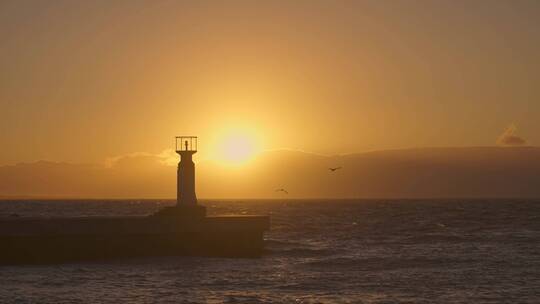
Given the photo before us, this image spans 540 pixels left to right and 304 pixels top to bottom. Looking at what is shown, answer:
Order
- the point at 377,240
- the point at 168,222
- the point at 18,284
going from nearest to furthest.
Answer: the point at 18,284
the point at 168,222
the point at 377,240

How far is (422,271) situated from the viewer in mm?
39625

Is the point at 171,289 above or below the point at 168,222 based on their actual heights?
below

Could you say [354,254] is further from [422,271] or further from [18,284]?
[18,284]

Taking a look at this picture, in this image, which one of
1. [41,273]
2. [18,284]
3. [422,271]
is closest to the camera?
[18,284]

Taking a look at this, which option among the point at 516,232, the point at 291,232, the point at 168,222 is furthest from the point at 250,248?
the point at 516,232

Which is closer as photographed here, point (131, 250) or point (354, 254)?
point (131, 250)

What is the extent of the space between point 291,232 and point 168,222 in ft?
110

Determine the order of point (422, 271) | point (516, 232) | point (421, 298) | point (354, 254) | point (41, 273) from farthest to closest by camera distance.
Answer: point (516, 232) < point (354, 254) < point (422, 271) < point (41, 273) < point (421, 298)

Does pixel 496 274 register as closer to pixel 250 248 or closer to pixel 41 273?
pixel 250 248

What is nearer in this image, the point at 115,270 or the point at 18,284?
the point at 18,284

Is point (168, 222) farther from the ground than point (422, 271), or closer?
farther from the ground

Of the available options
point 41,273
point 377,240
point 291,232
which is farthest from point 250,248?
point 291,232

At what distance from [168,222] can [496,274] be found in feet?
57.3

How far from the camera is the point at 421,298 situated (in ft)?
99.2
